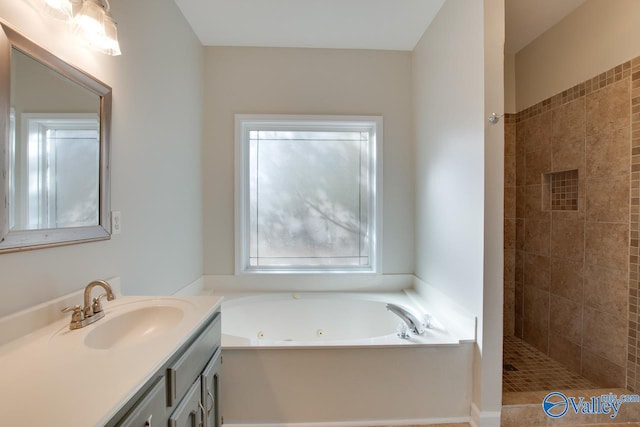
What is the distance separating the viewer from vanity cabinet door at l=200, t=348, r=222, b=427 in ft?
3.47

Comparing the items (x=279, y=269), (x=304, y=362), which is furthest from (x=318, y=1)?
(x=304, y=362)

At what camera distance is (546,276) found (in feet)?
6.94

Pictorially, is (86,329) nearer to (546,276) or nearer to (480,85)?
(480,85)

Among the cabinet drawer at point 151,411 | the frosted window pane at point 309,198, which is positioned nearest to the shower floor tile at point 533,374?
the frosted window pane at point 309,198

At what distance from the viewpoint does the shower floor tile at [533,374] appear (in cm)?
169

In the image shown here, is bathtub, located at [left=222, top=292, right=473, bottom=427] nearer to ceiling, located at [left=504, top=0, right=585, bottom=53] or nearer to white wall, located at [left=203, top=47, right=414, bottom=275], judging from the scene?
white wall, located at [left=203, top=47, right=414, bottom=275]

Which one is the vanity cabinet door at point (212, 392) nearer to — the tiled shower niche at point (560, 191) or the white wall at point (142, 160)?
the white wall at point (142, 160)

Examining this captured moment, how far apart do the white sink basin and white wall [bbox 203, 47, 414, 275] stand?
1.24 m

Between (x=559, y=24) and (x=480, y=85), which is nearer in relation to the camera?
(x=480, y=85)

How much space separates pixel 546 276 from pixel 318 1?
2643 millimetres

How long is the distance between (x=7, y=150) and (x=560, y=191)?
3.04m

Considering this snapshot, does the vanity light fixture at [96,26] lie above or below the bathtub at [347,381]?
above

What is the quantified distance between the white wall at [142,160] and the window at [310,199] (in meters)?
0.50

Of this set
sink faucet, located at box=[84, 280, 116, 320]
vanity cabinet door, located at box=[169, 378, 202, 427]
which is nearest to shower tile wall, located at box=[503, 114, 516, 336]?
vanity cabinet door, located at box=[169, 378, 202, 427]
